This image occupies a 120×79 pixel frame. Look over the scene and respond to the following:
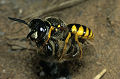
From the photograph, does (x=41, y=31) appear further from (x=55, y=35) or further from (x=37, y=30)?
(x=55, y=35)

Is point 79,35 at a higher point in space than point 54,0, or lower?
lower

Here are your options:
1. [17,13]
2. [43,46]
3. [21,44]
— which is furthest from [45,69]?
[17,13]

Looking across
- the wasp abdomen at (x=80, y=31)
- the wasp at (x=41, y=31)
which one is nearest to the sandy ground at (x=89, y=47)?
the wasp abdomen at (x=80, y=31)

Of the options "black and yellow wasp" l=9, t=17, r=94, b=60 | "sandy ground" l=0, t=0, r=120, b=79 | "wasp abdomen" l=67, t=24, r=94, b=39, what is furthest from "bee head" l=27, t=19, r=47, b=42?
"sandy ground" l=0, t=0, r=120, b=79

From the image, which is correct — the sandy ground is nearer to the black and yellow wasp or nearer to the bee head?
the black and yellow wasp

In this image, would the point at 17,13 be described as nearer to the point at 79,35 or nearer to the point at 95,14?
the point at 95,14

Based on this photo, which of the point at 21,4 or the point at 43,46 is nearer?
the point at 43,46

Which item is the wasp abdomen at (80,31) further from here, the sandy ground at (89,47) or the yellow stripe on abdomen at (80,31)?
the sandy ground at (89,47)

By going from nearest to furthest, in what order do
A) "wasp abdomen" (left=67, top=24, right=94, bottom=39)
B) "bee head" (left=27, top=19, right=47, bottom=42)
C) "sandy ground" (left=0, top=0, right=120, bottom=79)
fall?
"bee head" (left=27, top=19, right=47, bottom=42)
"wasp abdomen" (left=67, top=24, right=94, bottom=39)
"sandy ground" (left=0, top=0, right=120, bottom=79)
